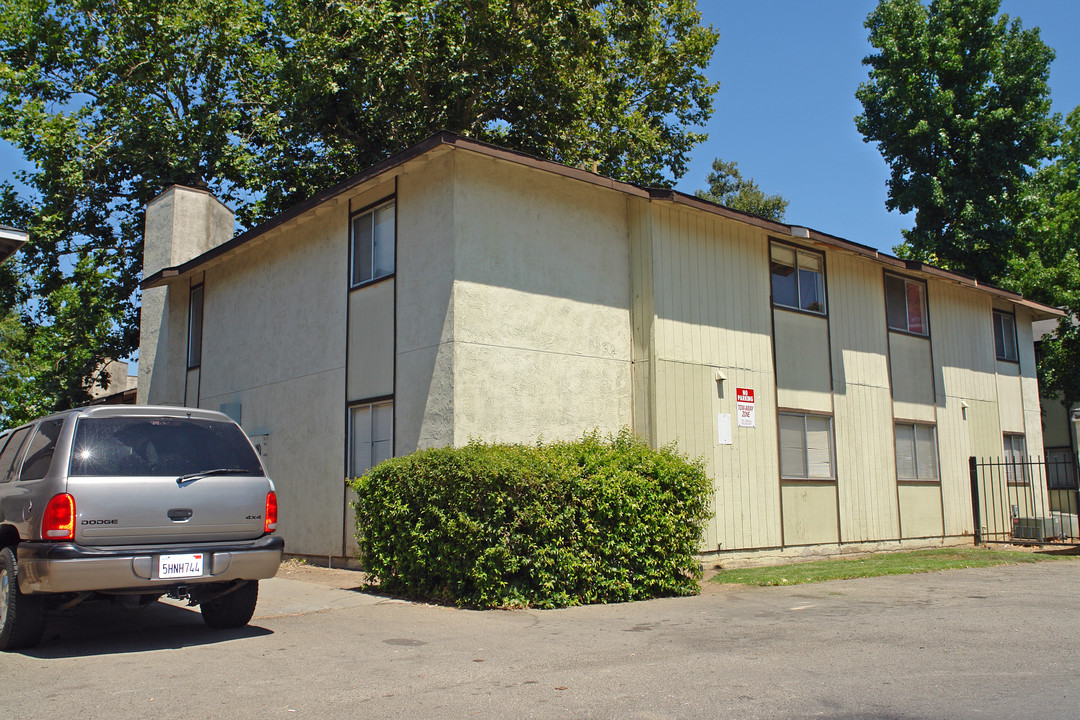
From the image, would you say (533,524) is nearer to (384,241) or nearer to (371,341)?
(371,341)

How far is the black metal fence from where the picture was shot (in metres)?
18.2

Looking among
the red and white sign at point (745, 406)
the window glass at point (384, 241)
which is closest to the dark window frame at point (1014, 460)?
the red and white sign at point (745, 406)

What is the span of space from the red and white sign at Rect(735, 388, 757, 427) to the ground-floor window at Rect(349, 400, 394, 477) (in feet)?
17.6

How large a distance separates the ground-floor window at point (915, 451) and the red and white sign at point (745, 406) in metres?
4.42

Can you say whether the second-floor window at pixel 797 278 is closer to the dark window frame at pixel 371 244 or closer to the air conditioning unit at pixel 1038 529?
the dark window frame at pixel 371 244

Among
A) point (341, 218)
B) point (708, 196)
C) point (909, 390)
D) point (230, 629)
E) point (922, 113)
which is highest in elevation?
point (708, 196)

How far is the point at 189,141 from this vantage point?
85.1 ft

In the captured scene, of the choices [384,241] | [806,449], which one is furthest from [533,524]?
[806,449]

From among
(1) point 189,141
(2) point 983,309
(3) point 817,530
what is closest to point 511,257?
(3) point 817,530

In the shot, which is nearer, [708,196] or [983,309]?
[983,309]

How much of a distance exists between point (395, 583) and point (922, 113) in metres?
24.8

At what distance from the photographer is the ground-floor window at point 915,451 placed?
667 inches

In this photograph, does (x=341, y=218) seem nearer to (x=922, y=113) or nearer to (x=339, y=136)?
(x=339, y=136)

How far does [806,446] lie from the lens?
15008 mm
